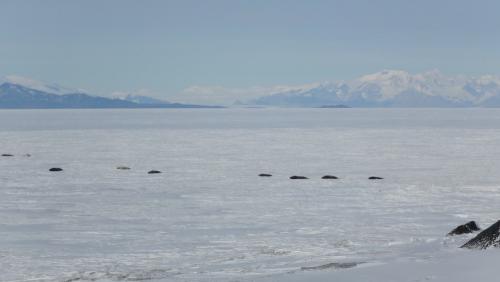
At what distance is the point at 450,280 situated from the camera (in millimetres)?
16688

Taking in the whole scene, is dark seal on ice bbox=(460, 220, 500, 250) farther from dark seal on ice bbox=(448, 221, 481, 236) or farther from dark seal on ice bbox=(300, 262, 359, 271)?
dark seal on ice bbox=(448, 221, 481, 236)

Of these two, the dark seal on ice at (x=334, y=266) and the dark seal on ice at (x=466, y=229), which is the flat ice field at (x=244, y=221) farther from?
the dark seal on ice at (x=466, y=229)

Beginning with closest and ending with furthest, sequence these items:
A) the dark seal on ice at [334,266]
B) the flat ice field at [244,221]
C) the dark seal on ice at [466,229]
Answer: the dark seal on ice at [334,266]
the flat ice field at [244,221]
the dark seal on ice at [466,229]

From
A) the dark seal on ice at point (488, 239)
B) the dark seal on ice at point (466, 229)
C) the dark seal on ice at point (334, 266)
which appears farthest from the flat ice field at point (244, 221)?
the dark seal on ice at point (466, 229)

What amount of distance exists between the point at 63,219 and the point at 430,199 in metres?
19.0

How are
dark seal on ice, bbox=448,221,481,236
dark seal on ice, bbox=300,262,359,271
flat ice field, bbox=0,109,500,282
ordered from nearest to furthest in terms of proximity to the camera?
dark seal on ice, bbox=300,262,359,271
flat ice field, bbox=0,109,500,282
dark seal on ice, bbox=448,221,481,236

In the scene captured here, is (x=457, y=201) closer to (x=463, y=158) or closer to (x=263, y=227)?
(x=263, y=227)

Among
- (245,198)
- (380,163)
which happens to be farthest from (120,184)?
(380,163)

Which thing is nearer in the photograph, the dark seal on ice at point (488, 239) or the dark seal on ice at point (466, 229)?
the dark seal on ice at point (488, 239)

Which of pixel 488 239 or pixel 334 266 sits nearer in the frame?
pixel 334 266

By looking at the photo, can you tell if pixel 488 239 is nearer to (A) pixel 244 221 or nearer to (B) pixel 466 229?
(B) pixel 466 229

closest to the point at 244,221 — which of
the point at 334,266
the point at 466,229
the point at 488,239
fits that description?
the point at 466,229

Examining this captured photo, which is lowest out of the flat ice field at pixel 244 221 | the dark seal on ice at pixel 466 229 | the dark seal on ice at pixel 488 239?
the flat ice field at pixel 244 221

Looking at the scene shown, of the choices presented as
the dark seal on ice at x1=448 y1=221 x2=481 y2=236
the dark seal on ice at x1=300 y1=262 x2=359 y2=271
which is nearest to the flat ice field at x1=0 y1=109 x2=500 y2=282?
the dark seal on ice at x1=300 y1=262 x2=359 y2=271
